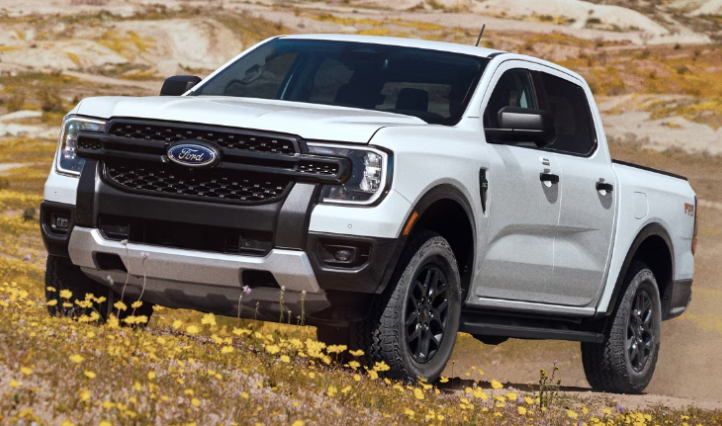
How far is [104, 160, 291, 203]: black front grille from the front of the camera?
18.3 ft

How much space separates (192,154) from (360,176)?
0.82 meters

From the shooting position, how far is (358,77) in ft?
23.2

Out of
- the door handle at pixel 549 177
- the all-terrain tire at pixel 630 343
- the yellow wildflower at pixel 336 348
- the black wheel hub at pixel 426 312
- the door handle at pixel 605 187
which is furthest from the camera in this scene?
the all-terrain tire at pixel 630 343

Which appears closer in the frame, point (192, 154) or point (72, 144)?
point (192, 154)

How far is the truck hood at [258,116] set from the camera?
5.60 m

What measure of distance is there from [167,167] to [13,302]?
111 centimetres

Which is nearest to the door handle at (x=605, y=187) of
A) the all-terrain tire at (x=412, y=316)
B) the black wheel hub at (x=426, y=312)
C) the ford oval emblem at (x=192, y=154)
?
the all-terrain tire at (x=412, y=316)

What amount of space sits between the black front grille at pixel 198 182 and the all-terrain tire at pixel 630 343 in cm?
382

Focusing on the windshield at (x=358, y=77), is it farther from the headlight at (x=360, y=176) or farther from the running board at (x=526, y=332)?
the running board at (x=526, y=332)

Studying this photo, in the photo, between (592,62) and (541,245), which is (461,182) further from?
(592,62)

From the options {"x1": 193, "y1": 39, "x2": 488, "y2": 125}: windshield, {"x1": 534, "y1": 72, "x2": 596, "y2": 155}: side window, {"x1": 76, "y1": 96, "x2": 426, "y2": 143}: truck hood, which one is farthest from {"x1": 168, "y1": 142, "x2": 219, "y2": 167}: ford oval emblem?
{"x1": 534, "y1": 72, "x2": 596, "y2": 155}: side window

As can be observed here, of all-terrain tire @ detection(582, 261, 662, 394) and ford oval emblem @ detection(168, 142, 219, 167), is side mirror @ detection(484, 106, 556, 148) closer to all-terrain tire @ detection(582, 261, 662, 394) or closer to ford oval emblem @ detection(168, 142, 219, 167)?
ford oval emblem @ detection(168, 142, 219, 167)

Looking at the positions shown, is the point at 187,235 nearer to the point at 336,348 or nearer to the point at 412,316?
the point at 336,348

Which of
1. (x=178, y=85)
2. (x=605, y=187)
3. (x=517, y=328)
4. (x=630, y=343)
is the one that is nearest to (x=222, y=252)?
(x=178, y=85)
